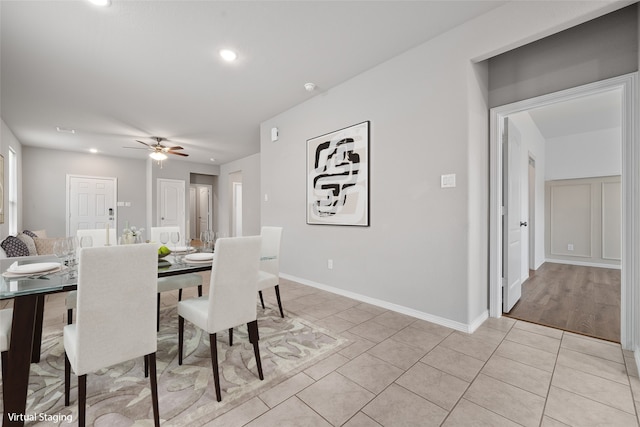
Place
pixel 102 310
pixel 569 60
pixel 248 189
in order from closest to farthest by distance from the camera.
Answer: pixel 102 310 < pixel 569 60 < pixel 248 189

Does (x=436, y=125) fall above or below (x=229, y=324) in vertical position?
above

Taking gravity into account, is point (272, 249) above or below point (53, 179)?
below

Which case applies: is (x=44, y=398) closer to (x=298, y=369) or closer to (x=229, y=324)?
(x=229, y=324)

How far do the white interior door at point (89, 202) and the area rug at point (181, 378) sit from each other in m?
5.96

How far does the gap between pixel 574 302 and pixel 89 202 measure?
9671 millimetres

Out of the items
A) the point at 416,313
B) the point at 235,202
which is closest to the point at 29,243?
the point at 235,202

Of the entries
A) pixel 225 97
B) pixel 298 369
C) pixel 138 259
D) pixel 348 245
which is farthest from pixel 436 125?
pixel 225 97

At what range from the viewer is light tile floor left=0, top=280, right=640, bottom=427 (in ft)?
4.60

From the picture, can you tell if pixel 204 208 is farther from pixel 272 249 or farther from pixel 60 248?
pixel 60 248

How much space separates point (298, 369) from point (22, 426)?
1.39 metres

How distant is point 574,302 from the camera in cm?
308

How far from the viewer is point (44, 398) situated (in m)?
1.54

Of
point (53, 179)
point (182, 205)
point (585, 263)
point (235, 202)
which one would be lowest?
point (585, 263)

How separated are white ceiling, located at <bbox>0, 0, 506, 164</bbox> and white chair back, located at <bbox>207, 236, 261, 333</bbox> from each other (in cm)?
188
